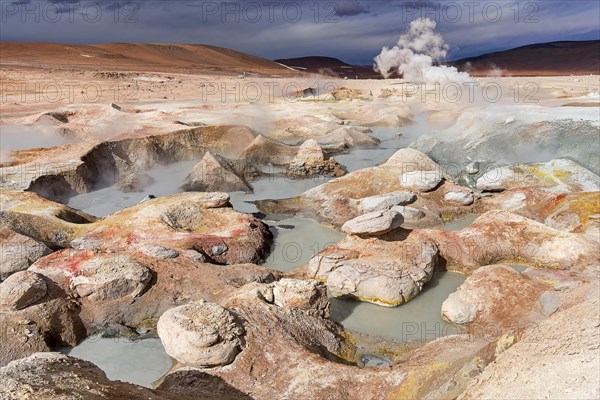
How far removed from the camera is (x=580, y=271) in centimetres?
794

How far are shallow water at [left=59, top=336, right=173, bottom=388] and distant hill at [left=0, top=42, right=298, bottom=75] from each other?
36.5 metres

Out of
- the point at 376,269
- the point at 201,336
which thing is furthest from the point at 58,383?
the point at 376,269

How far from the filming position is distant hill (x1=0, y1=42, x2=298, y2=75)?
140 feet

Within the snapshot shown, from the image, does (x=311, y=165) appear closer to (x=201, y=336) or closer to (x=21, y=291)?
(x=21, y=291)

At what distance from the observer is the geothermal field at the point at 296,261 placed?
444 cm

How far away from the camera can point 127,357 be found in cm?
643

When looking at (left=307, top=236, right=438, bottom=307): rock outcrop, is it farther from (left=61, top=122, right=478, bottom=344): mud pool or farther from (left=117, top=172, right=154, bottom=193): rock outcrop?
(left=117, top=172, right=154, bottom=193): rock outcrop

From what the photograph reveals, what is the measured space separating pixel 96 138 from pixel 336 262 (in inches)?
427

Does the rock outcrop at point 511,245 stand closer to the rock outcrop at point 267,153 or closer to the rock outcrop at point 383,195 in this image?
the rock outcrop at point 383,195

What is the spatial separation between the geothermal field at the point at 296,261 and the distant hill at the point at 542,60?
4587 cm

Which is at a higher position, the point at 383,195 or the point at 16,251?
the point at 383,195

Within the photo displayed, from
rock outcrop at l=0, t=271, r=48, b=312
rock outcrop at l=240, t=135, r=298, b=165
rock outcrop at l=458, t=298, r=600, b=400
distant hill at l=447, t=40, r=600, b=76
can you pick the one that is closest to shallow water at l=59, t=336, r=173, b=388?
rock outcrop at l=0, t=271, r=48, b=312

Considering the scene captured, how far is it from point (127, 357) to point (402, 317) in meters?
3.96

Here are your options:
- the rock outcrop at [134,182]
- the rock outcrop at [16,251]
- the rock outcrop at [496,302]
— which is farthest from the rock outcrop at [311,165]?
the rock outcrop at [16,251]
